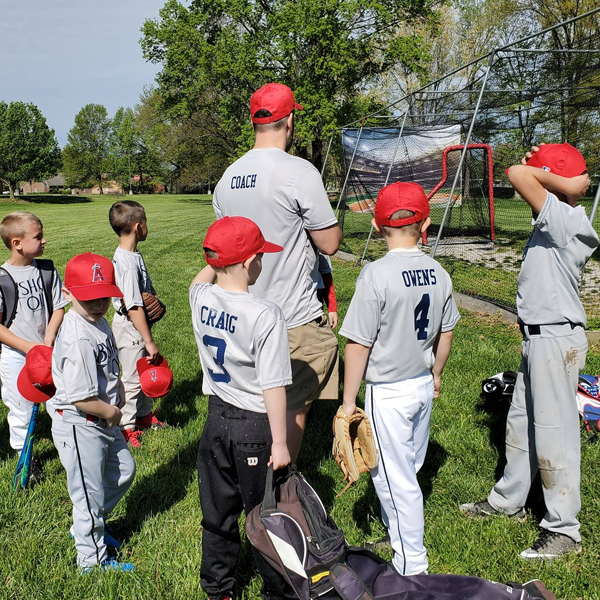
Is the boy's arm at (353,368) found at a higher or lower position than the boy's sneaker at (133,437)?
higher

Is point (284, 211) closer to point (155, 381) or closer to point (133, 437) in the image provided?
point (155, 381)

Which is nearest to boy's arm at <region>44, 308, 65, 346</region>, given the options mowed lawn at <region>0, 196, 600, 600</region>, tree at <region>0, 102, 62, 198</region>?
mowed lawn at <region>0, 196, 600, 600</region>

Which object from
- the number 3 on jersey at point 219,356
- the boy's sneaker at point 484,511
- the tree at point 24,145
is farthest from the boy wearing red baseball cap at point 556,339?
the tree at point 24,145

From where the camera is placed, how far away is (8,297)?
3777 mm

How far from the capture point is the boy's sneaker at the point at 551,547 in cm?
294

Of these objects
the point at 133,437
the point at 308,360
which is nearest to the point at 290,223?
the point at 308,360

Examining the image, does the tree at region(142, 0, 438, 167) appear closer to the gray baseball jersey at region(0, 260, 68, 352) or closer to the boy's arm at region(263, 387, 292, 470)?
the gray baseball jersey at region(0, 260, 68, 352)

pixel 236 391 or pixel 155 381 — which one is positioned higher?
pixel 236 391

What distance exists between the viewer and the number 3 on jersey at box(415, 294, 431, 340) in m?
2.62

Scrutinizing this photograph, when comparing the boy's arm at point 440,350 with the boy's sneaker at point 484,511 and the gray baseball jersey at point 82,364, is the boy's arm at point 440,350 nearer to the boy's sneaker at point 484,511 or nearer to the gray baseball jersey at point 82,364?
the boy's sneaker at point 484,511

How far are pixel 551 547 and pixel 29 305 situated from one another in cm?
369

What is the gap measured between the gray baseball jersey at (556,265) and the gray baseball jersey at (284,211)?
1100 millimetres

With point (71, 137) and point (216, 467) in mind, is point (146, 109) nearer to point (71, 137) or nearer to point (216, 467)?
point (71, 137)

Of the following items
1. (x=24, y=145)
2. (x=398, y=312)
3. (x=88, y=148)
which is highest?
(x=88, y=148)
